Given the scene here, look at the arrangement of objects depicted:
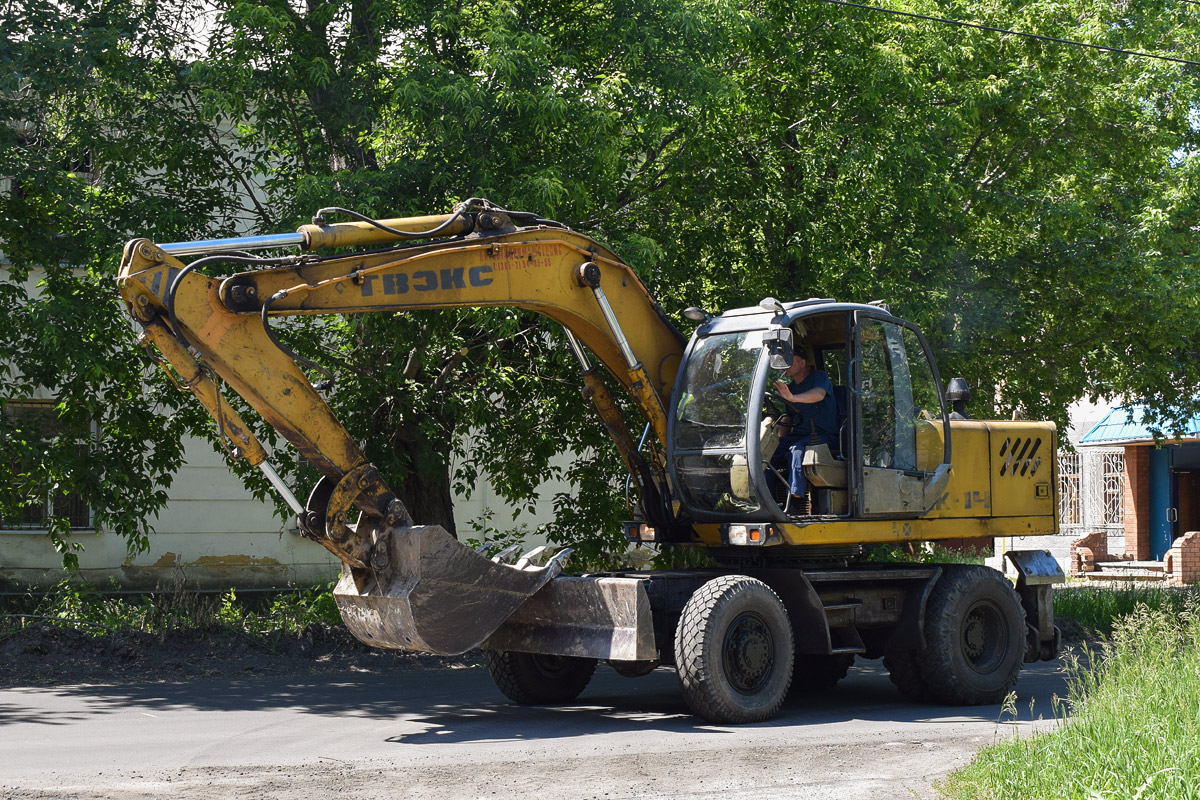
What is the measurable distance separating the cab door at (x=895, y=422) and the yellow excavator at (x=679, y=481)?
20mm

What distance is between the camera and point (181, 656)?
1194 cm

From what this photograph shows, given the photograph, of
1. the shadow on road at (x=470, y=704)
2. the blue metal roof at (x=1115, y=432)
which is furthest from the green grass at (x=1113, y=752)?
the blue metal roof at (x=1115, y=432)

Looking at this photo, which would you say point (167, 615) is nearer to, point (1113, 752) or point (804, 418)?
point (804, 418)

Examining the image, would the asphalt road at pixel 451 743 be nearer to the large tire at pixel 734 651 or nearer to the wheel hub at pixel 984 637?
the large tire at pixel 734 651

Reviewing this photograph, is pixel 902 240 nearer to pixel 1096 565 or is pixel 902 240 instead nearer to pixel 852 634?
pixel 852 634

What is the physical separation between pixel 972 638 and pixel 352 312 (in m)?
5.70

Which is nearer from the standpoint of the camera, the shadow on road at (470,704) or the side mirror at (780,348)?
the shadow on road at (470,704)

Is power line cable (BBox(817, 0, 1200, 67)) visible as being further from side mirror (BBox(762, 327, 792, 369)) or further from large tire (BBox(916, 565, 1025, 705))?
large tire (BBox(916, 565, 1025, 705))

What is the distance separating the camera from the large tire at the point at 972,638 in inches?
400

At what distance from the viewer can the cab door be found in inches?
388

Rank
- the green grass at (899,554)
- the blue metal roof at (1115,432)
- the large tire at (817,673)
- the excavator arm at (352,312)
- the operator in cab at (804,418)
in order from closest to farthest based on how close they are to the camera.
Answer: the excavator arm at (352,312) < the operator in cab at (804,418) < the large tire at (817,673) < the green grass at (899,554) < the blue metal roof at (1115,432)

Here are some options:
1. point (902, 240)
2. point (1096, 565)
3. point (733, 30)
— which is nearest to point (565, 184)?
point (733, 30)

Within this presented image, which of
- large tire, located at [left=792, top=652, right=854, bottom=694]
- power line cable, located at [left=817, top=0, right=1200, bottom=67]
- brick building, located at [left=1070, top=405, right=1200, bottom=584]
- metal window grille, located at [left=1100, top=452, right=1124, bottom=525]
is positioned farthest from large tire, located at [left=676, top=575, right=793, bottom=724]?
metal window grille, located at [left=1100, top=452, right=1124, bottom=525]

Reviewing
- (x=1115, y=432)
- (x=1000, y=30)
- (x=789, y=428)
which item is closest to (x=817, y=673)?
(x=789, y=428)
